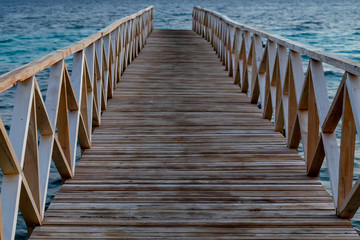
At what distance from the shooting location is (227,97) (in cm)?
619

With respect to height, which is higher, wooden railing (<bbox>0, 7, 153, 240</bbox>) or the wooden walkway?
wooden railing (<bbox>0, 7, 153, 240</bbox>)

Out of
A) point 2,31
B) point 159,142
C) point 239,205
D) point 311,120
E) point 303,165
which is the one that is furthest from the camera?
point 2,31

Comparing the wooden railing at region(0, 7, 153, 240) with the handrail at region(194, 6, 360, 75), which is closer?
the wooden railing at region(0, 7, 153, 240)

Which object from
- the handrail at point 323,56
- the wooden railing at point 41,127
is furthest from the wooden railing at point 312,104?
the wooden railing at point 41,127

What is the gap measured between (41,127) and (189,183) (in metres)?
1.02

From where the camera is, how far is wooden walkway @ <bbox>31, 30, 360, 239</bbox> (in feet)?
9.07

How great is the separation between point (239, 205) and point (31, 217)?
1.17 m

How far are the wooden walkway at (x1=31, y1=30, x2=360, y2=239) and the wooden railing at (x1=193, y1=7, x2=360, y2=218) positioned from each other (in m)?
0.15

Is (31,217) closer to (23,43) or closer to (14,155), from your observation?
(14,155)

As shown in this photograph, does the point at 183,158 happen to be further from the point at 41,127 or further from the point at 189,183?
the point at 41,127

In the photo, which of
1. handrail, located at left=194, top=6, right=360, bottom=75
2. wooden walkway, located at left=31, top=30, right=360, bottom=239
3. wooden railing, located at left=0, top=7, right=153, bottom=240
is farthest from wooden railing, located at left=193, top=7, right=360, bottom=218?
wooden railing, located at left=0, top=7, right=153, bottom=240

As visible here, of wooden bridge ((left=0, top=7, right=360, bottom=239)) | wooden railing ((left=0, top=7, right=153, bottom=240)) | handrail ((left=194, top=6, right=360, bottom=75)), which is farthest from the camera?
wooden bridge ((left=0, top=7, right=360, bottom=239))

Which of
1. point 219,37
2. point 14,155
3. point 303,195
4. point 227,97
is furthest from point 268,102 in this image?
point 219,37

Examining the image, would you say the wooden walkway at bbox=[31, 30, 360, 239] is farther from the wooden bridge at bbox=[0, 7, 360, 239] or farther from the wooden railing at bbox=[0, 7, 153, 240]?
the wooden railing at bbox=[0, 7, 153, 240]
